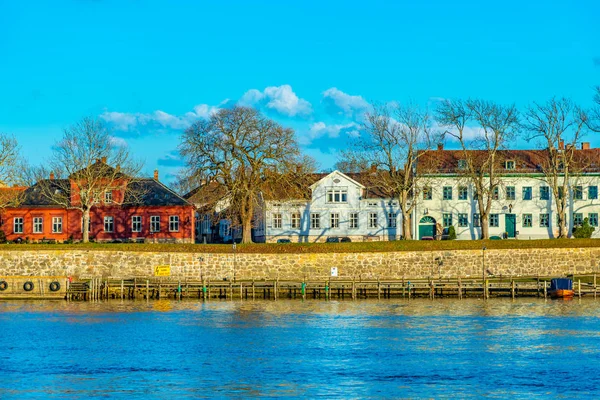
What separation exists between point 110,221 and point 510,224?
3531 cm

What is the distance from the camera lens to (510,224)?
85375 mm

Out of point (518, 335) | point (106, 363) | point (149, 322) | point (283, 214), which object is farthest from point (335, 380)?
point (283, 214)

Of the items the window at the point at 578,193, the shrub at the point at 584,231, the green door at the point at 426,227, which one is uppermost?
the window at the point at 578,193

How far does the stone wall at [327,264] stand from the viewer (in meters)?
69.8

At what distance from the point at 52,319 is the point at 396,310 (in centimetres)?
2049

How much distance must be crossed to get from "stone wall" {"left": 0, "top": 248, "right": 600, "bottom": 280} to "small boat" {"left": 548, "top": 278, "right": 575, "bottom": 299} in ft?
23.5

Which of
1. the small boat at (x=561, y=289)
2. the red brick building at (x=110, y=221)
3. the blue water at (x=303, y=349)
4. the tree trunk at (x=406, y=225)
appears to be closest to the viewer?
the blue water at (x=303, y=349)

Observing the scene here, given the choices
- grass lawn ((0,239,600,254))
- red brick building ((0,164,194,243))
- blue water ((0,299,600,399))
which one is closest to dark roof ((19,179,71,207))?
red brick building ((0,164,194,243))

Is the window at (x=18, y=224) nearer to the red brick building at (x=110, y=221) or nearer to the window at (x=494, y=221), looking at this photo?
the red brick building at (x=110, y=221)

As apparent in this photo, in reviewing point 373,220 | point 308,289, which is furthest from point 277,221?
point 308,289

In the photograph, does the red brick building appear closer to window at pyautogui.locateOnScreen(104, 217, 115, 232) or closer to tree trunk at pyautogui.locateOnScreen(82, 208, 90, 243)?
window at pyautogui.locateOnScreen(104, 217, 115, 232)

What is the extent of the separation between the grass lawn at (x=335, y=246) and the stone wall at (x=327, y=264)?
335 millimetres

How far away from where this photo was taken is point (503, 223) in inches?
3361

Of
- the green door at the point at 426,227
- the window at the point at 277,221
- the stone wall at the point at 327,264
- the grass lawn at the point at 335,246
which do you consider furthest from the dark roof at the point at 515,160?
the stone wall at the point at 327,264
